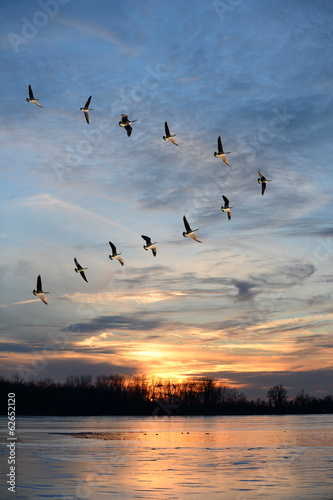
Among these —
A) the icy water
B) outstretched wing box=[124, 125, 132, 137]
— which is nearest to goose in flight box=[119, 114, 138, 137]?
outstretched wing box=[124, 125, 132, 137]

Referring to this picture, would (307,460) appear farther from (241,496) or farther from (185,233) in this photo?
(185,233)

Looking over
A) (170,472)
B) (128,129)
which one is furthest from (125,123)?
(170,472)

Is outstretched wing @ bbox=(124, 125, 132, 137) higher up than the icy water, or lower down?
higher up

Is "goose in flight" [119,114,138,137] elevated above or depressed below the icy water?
above

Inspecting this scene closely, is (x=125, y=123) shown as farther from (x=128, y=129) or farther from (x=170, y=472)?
(x=170, y=472)

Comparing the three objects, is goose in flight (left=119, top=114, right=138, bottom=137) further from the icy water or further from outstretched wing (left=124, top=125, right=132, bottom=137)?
the icy water

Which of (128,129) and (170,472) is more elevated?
(128,129)

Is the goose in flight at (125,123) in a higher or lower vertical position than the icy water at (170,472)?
higher

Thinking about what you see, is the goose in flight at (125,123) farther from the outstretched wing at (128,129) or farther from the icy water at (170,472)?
the icy water at (170,472)

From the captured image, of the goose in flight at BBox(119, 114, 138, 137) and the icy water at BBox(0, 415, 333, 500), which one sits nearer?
the icy water at BBox(0, 415, 333, 500)

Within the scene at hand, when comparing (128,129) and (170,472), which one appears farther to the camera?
(128,129)

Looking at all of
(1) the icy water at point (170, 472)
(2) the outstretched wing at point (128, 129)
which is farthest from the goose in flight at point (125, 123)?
(1) the icy water at point (170, 472)

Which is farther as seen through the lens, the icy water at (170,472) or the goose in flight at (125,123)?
the goose in flight at (125,123)

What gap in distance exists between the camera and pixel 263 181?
38906 mm
